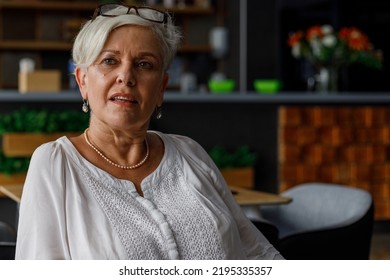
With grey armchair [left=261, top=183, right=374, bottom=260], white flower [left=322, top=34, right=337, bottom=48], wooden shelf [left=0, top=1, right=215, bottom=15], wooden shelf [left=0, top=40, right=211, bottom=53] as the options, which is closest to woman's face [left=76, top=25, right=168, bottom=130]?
grey armchair [left=261, top=183, right=374, bottom=260]

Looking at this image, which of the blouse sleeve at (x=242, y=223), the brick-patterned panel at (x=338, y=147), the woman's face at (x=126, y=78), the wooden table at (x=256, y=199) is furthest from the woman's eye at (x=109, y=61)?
the brick-patterned panel at (x=338, y=147)

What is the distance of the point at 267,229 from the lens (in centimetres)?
251

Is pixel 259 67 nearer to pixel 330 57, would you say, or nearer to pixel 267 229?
pixel 330 57

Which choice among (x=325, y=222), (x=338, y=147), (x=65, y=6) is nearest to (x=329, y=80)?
(x=338, y=147)

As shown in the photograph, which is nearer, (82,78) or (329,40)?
(82,78)

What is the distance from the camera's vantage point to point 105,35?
148 centimetres

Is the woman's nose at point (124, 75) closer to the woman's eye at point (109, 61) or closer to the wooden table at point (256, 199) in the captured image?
the woman's eye at point (109, 61)

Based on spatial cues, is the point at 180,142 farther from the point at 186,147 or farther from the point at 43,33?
the point at 43,33

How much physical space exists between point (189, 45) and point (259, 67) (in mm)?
1735

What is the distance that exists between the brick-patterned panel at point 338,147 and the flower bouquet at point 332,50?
359mm

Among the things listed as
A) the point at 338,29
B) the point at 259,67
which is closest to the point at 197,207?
the point at 259,67

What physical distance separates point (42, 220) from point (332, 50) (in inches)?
173

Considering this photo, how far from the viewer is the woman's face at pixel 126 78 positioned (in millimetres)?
1497

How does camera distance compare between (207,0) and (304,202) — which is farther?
(207,0)
